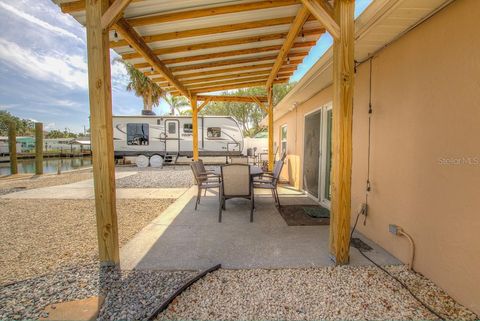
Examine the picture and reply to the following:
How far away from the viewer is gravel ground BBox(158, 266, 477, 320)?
1.45 metres

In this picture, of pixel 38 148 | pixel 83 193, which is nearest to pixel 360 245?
pixel 83 193

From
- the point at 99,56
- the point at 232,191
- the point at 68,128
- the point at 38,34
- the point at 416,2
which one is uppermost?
the point at 38,34

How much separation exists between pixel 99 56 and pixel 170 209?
2.68 metres

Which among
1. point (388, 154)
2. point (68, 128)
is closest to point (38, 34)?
point (388, 154)

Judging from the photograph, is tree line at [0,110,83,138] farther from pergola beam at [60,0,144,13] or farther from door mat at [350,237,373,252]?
door mat at [350,237,373,252]

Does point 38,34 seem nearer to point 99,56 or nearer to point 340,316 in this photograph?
point 99,56

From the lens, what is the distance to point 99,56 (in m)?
1.88

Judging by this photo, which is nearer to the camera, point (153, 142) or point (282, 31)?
point (282, 31)

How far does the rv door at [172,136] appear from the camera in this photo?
11.2 metres

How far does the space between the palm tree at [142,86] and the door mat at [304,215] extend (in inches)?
547

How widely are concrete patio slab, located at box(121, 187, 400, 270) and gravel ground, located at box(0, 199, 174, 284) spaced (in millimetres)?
417

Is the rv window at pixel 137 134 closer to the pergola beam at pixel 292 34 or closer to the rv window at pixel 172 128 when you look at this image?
the rv window at pixel 172 128

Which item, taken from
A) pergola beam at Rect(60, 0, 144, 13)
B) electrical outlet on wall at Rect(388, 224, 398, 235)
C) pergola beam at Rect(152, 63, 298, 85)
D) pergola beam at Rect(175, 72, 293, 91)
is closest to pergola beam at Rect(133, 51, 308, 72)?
pergola beam at Rect(152, 63, 298, 85)

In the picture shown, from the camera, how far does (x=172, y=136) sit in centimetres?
1120
